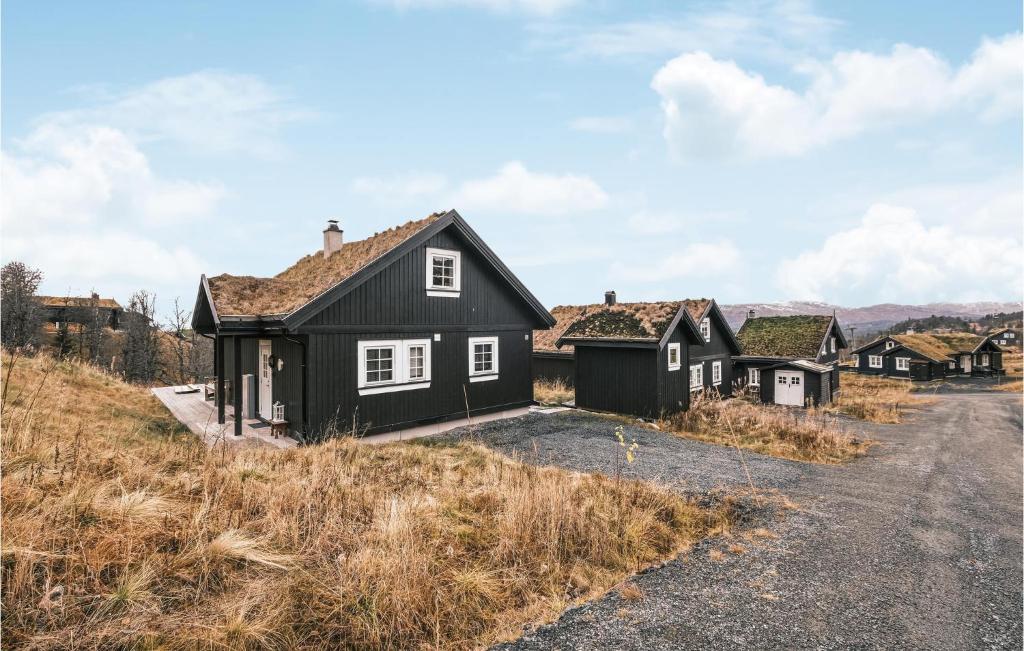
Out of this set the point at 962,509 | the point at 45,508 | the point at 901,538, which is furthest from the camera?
the point at 962,509

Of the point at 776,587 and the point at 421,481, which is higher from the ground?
the point at 421,481

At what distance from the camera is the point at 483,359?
1539 cm

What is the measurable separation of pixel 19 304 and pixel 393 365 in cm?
3428

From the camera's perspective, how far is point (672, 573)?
219 inches

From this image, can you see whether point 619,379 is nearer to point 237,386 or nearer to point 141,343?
point 237,386

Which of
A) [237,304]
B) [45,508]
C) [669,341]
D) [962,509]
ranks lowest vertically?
[962,509]

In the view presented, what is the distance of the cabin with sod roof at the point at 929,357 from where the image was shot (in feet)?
130

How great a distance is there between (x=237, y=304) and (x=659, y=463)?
11.0m

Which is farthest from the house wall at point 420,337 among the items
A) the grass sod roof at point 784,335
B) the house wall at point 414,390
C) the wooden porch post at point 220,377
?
the grass sod roof at point 784,335

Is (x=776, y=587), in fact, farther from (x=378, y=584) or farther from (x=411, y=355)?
(x=411, y=355)

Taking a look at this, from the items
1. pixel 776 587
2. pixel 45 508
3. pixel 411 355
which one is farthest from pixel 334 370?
pixel 776 587

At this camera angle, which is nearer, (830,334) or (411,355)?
(411,355)

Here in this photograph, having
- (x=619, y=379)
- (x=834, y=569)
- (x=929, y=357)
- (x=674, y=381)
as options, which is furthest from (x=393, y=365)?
(x=929, y=357)

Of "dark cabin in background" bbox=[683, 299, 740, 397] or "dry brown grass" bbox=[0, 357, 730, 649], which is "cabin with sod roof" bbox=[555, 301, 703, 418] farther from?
"dry brown grass" bbox=[0, 357, 730, 649]
